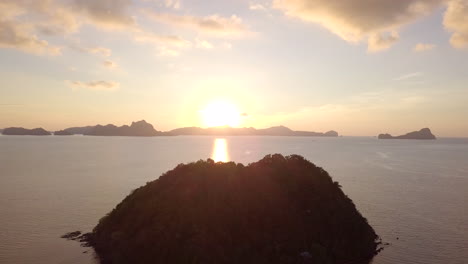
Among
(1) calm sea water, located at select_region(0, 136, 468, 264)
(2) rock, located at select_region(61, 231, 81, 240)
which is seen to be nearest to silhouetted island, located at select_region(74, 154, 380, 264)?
(2) rock, located at select_region(61, 231, 81, 240)

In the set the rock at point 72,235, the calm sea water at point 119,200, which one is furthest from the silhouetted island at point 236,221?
the calm sea water at point 119,200

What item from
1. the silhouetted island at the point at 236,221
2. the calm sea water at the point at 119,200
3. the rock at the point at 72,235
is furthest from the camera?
the rock at the point at 72,235

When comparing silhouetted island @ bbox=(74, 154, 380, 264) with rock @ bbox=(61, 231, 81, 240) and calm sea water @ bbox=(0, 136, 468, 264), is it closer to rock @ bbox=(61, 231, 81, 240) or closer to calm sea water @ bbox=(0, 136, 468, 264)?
rock @ bbox=(61, 231, 81, 240)

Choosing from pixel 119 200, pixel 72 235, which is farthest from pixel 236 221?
pixel 119 200

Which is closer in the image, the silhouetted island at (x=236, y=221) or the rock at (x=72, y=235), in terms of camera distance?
the silhouetted island at (x=236, y=221)

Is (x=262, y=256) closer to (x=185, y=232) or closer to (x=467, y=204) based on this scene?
(x=185, y=232)

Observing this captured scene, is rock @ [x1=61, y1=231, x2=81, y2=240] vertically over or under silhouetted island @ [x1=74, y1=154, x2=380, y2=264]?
under

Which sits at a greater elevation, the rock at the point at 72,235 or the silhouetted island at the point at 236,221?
the silhouetted island at the point at 236,221

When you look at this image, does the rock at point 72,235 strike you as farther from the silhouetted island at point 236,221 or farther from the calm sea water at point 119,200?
the calm sea water at point 119,200

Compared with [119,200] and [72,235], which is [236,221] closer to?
[72,235]
